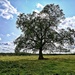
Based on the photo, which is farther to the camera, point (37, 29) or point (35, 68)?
point (37, 29)

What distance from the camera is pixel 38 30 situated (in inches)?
2739

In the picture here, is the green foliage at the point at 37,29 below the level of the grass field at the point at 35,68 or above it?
above

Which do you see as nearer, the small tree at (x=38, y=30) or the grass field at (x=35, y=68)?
the grass field at (x=35, y=68)

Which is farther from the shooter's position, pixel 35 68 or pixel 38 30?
pixel 38 30

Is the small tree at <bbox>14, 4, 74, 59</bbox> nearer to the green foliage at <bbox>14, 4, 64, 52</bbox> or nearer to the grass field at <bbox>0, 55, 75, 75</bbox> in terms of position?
the green foliage at <bbox>14, 4, 64, 52</bbox>

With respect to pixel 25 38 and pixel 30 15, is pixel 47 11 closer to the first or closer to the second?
pixel 30 15

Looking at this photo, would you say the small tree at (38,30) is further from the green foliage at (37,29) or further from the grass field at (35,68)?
the grass field at (35,68)

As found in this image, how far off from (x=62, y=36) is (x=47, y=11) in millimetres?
8670

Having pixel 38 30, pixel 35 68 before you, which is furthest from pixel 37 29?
pixel 35 68

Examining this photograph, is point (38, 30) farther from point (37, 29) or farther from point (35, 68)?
point (35, 68)

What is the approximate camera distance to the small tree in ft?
222

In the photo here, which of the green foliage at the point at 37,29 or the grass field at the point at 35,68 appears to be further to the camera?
the green foliage at the point at 37,29

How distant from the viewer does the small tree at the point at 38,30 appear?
222 feet

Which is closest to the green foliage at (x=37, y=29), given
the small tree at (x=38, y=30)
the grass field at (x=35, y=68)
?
the small tree at (x=38, y=30)
